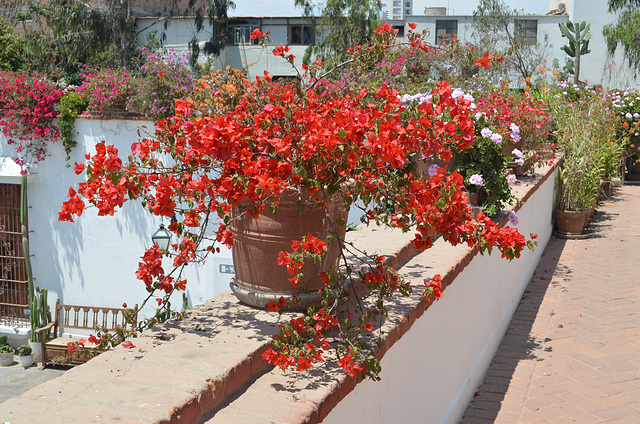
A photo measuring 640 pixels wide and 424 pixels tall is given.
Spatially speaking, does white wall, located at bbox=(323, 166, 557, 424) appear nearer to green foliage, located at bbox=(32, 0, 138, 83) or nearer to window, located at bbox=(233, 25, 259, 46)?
green foliage, located at bbox=(32, 0, 138, 83)

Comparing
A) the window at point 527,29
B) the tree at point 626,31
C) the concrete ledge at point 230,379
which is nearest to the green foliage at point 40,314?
the concrete ledge at point 230,379

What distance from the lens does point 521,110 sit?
24.4 feet

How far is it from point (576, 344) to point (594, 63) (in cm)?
3448

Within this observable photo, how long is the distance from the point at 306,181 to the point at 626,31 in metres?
37.1

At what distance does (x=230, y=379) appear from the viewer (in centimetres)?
191

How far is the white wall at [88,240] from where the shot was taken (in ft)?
37.2

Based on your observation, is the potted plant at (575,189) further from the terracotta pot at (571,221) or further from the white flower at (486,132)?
the white flower at (486,132)

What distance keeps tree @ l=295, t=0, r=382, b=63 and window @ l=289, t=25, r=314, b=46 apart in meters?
1.04

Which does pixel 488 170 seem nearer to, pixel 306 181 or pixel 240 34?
pixel 306 181

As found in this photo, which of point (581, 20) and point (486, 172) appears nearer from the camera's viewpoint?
point (486, 172)

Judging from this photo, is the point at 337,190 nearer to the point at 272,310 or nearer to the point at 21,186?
the point at 272,310

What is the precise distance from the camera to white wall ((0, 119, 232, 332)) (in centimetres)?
1135

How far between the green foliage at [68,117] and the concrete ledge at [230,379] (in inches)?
364

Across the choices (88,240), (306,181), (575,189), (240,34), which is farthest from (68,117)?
(240,34)
